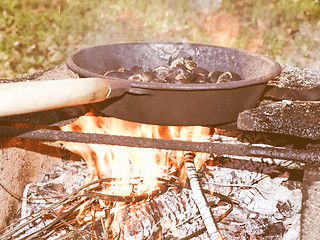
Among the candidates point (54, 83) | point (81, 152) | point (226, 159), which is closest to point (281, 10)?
point (226, 159)

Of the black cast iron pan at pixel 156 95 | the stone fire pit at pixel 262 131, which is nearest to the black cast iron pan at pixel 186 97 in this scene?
the black cast iron pan at pixel 156 95

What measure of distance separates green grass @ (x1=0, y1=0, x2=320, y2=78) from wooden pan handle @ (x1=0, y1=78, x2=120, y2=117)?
294 cm

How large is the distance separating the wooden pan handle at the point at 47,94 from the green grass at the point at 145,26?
9.66 ft

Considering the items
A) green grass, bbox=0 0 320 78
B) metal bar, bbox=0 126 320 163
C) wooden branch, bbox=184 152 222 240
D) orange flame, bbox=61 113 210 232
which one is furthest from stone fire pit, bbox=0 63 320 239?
green grass, bbox=0 0 320 78

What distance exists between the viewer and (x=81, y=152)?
243 centimetres

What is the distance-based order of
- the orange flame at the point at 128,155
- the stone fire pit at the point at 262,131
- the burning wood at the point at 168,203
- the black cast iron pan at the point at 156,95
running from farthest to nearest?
the orange flame at the point at 128,155 < the burning wood at the point at 168,203 < the stone fire pit at the point at 262,131 < the black cast iron pan at the point at 156,95

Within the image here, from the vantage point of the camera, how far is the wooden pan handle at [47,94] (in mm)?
1081

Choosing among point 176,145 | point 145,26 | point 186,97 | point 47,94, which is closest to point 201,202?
point 176,145

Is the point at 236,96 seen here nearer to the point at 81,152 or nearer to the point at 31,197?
the point at 81,152

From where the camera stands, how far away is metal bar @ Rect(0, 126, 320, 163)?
1422mm

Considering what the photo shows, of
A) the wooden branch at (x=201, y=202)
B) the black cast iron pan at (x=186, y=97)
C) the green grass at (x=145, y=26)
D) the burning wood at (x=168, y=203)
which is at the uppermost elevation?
the black cast iron pan at (x=186, y=97)

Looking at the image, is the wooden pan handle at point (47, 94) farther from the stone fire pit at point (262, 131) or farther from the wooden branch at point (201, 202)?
the wooden branch at point (201, 202)

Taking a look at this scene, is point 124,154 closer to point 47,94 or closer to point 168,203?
point 168,203

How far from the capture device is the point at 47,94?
45.4 inches
